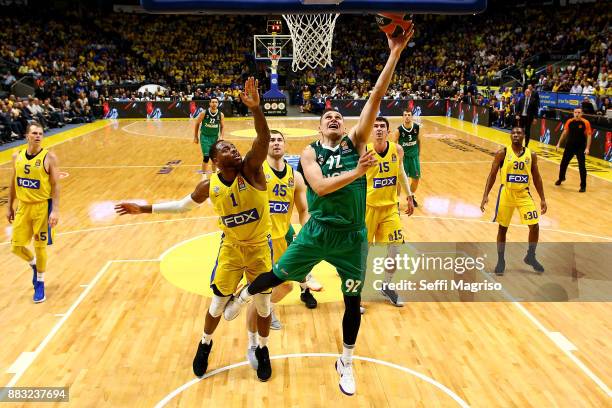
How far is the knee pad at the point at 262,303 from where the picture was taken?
4.76m

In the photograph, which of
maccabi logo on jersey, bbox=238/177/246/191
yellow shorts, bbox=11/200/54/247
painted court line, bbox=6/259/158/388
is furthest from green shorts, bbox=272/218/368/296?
yellow shorts, bbox=11/200/54/247

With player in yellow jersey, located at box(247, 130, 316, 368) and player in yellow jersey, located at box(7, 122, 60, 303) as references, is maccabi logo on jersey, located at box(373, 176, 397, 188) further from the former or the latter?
player in yellow jersey, located at box(7, 122, 60, 303)

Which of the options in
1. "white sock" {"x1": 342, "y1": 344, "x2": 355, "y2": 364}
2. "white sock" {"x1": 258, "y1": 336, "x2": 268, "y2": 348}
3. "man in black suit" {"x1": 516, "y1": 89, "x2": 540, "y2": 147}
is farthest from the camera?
"man in black suit" {"x1": 516, "y1": 89, "x2": 540, "y2": 147}

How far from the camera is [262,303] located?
4.78m

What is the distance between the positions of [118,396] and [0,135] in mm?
17095

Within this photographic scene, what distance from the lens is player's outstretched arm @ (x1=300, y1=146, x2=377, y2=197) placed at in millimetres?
3643

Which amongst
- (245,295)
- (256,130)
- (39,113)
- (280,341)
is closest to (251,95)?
(256,130)

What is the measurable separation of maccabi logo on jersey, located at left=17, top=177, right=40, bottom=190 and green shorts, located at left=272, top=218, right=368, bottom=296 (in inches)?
145

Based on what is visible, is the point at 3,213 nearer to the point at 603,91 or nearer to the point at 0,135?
the point at 0,135

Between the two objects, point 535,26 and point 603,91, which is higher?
point 535,26

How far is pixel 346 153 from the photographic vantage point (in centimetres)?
425

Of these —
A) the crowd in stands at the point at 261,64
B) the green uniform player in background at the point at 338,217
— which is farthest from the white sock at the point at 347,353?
the crowd in stands at the point at 261,64

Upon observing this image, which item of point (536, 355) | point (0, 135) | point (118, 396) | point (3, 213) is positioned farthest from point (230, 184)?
point (0, 135)

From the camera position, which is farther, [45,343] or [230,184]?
[45,343]
